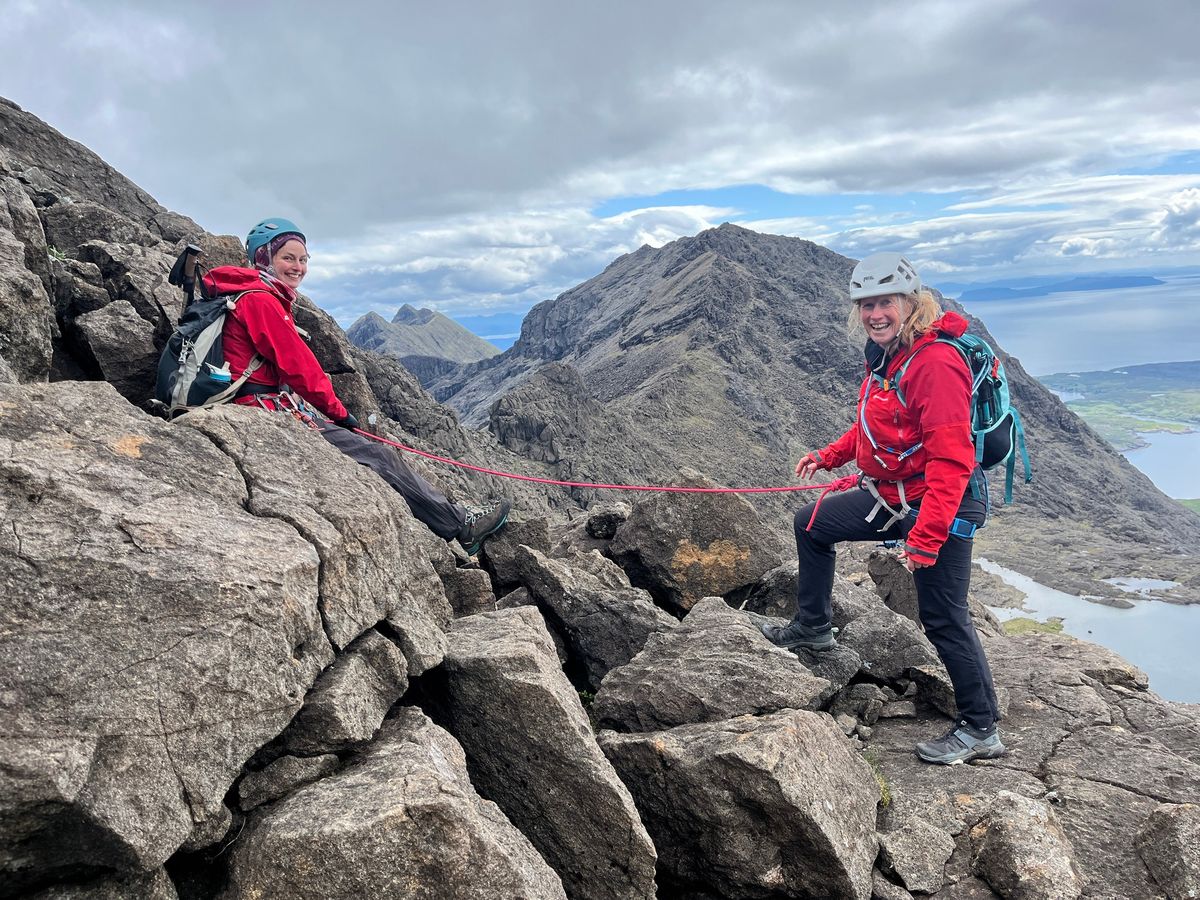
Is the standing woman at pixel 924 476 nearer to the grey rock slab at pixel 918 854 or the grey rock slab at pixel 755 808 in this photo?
the grey rock slab at pixel 918 854

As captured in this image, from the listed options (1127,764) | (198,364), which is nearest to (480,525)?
(198,364)

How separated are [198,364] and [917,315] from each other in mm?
8759

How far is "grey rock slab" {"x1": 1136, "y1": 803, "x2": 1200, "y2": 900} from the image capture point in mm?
6945

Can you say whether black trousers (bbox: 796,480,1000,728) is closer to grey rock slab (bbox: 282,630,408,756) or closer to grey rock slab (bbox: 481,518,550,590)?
grey rock slab (bbox: 481,518,550,590)

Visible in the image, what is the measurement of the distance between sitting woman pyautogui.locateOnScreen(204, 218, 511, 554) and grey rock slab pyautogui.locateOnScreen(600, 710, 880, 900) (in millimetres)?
5109

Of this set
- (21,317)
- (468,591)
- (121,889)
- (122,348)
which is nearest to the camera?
(121,889)

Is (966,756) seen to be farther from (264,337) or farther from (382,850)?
(264,337)

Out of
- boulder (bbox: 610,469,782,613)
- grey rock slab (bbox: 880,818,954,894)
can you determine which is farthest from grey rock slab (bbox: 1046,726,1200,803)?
boulder (bbox: 610,469,782,613)

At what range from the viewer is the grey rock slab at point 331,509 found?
6.70 meters

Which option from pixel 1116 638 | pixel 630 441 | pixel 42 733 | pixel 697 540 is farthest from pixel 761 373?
pixel 42 733

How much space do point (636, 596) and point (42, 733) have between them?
8248mm

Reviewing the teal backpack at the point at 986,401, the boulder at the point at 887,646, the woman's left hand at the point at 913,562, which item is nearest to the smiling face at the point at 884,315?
the teal backpack at the point at 986,401

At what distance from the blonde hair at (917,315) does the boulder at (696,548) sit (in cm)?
608

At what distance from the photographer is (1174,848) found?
23.4ft
